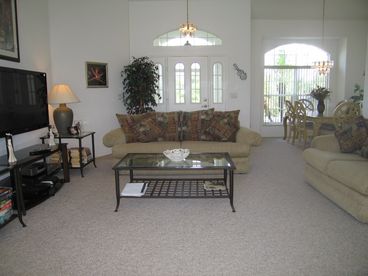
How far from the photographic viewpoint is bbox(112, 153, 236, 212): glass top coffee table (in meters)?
3.41

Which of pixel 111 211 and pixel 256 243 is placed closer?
pixel 256 243

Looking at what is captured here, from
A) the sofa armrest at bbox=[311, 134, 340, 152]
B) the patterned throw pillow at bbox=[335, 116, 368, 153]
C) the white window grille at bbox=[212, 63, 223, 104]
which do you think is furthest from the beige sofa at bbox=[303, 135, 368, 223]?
the white window grille at bbox=[212, 63, 223, 104]

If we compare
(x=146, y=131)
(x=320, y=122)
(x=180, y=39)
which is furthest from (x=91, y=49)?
(x=320, y=122)

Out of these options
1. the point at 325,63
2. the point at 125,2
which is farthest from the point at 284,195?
the point at 125,2

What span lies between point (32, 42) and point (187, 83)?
322cm

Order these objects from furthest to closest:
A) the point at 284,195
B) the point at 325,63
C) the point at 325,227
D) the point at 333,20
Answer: the point at 333,20
the point at 325,63
the point at 284,195
the point at 325,227

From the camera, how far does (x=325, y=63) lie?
275 inches

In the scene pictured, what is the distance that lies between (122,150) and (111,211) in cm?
138

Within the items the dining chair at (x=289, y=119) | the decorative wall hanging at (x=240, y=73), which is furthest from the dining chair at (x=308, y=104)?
the decorative wall hanging at (x=240, y=73)

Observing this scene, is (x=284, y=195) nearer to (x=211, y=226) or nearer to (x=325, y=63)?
(x=211, y=226)

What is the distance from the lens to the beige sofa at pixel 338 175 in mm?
2963

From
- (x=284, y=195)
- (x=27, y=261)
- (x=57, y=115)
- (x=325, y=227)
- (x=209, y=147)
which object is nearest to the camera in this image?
(x=27, y=261)

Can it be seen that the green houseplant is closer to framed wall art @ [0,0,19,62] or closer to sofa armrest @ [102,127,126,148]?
sofa armrest @ [102,127,126,148]

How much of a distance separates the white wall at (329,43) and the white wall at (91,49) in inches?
128
